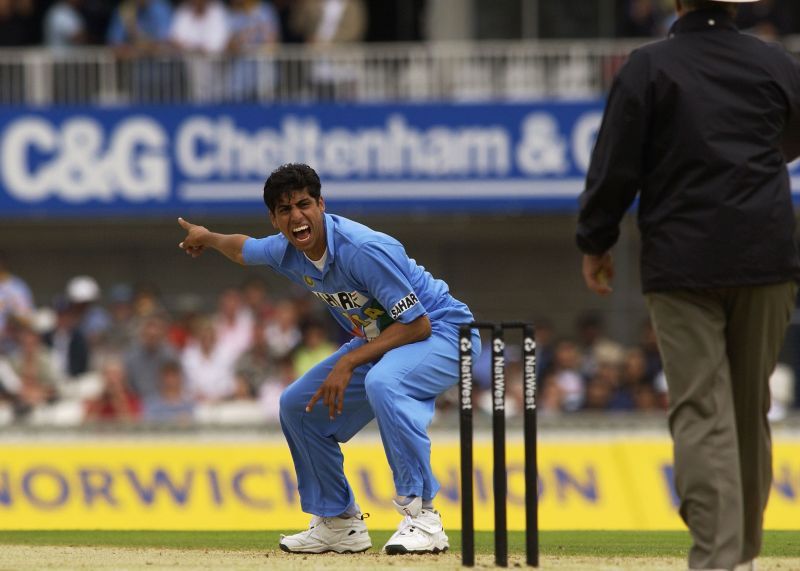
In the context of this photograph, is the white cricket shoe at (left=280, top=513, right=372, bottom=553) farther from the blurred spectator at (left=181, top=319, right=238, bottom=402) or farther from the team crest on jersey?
the blurred spectator at (left=181, top=319, right=238, bottom=402)

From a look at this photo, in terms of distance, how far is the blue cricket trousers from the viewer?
286 inches

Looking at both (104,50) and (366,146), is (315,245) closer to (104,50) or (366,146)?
(366,146)

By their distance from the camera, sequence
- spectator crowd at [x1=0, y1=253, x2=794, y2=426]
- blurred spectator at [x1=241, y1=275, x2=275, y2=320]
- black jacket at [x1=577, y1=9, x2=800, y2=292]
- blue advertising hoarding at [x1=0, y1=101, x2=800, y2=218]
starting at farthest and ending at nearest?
blue advertising hoarding at [x1=0, y1=101, x2=800, y2=218], blurred spectator at [x1=241, y1=275, x2=275, y2=320], spectator crowd at [x1=0, y1=253, x2=794, y2=426], black jacket at [x1=577, y1=9, x2=800, y2=292]

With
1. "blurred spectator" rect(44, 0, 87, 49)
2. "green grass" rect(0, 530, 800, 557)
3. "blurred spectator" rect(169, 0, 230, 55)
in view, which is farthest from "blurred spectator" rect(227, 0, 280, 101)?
"green grass" rect(0, 530, 800, 557)

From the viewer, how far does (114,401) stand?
1431cm

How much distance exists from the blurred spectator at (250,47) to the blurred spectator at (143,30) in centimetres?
75

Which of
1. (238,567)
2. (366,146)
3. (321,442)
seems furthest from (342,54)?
(238,567)

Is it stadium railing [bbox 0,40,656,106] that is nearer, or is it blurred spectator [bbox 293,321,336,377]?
blurred spectator [bbox 293,321,336,377]

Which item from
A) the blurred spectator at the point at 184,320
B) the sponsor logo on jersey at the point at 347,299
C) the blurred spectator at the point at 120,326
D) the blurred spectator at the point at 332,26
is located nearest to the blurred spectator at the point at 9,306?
the blurred spectator at the point at 120,326

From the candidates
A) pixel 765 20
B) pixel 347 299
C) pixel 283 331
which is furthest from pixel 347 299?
pixel 765 20

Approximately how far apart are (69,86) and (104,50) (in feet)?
1.91

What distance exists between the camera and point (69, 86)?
17.7m

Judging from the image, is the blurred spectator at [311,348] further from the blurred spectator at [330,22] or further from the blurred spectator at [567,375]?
the blurred spectator at [330,22]

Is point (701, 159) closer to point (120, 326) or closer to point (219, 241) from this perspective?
point (219, 241)
